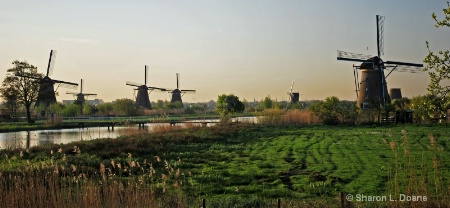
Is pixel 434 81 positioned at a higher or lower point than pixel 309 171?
higher

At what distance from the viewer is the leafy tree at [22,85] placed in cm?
4866

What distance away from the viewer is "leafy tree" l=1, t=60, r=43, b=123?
1916 inches

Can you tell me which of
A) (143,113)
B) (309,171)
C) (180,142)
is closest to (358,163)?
(309,171)

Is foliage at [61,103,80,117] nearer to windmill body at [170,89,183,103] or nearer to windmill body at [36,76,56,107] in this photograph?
windmill body at [36,76,56,107]

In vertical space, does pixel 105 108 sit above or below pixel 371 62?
below

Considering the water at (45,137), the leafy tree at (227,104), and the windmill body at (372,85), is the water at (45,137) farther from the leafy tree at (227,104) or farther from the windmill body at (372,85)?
the windmill body at (372,85)

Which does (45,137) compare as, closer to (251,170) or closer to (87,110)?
(251,170)

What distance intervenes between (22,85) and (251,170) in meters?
43.6

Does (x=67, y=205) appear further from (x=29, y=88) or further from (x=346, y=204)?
(x=29, y=88)

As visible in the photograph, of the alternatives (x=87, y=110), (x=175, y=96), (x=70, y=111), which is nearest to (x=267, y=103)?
(x=175, y=96)

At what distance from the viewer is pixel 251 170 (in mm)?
13336

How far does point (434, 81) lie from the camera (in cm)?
781

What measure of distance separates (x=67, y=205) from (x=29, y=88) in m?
46.6

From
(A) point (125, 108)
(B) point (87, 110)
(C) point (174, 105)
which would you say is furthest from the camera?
(C) point (174, 105)
